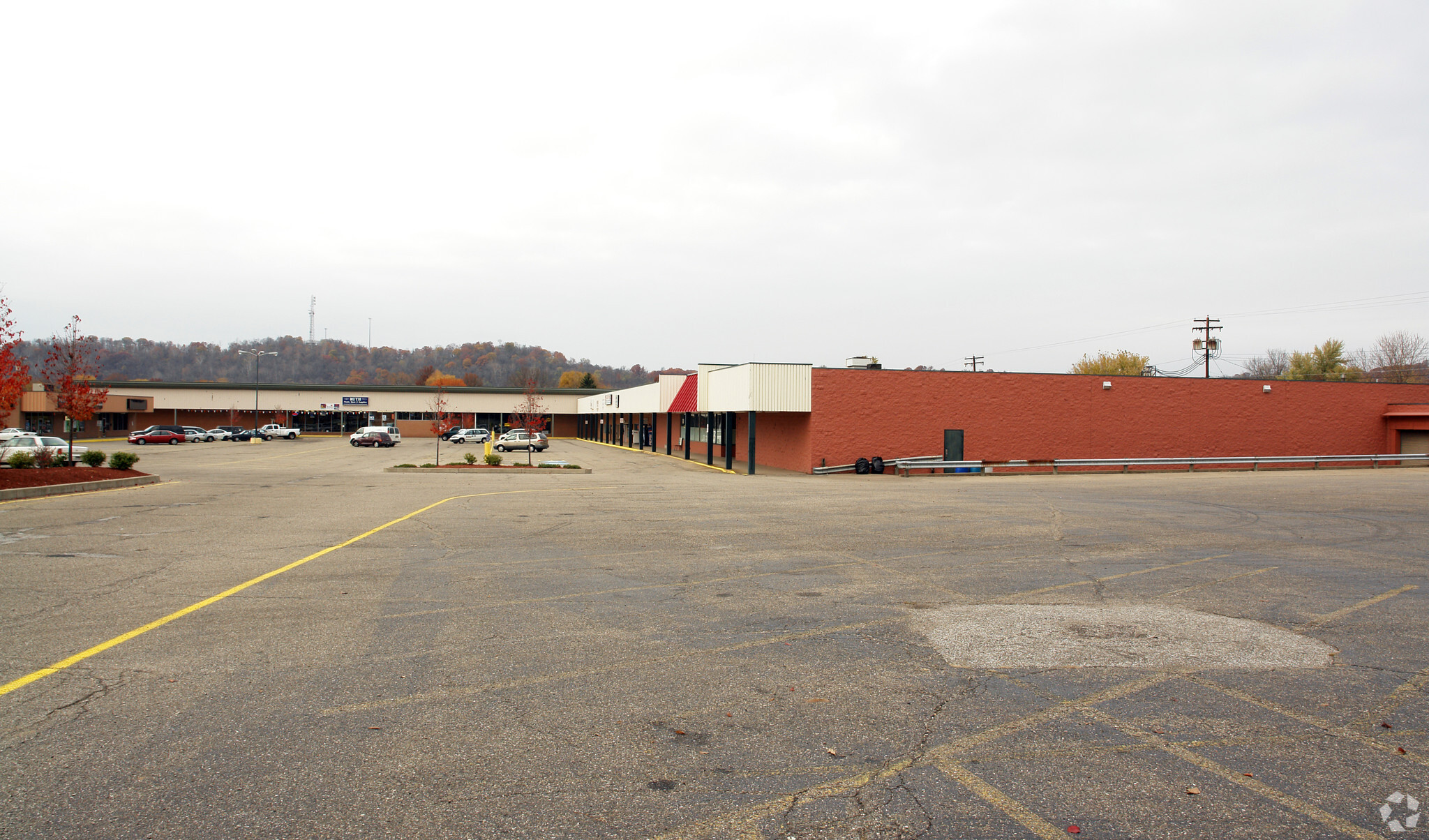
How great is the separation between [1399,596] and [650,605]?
8.70 meters

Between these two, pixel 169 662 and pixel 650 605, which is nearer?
pixel 169 662

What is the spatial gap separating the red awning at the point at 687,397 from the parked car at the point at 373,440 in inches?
992

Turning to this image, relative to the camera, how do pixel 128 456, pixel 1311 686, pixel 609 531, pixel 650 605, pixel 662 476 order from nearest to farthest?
pixel 1311 686
pixel 650 605
pixel 609 531
pixel 128 456
pixel 662 476

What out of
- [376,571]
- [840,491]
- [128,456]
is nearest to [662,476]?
[840,491]

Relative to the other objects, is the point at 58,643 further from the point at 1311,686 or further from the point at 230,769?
the point at 1311,686

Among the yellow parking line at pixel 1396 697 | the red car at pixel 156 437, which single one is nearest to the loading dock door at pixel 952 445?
the yellow parking line at pixel 1396 697

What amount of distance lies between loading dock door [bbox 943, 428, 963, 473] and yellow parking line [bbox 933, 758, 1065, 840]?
32233 mm

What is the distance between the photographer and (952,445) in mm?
35562

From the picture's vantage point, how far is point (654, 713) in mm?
5242

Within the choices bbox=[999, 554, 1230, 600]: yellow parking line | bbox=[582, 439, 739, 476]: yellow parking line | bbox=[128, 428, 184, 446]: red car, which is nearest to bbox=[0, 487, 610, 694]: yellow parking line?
bbox=[999, 554, 1230, 600]: yellow parking line

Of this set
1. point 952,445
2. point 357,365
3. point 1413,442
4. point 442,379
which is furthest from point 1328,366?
point 357,365

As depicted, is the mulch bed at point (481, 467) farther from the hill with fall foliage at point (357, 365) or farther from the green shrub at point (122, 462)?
the hill with fall foliage at point (357, 365)

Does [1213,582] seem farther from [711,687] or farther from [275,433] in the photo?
[275,433]

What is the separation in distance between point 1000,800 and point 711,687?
2.29m
